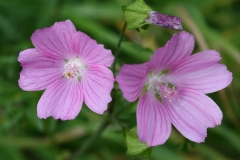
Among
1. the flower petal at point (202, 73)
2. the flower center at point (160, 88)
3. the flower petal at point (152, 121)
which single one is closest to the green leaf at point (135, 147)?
the flower petal at point (152, 121)

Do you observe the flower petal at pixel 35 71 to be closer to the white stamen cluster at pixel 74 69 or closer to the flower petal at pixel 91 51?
the white stamen cluster at pixel 74 69

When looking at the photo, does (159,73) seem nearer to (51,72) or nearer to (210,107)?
(210,107)

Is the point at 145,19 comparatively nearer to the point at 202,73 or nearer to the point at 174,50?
the point at 174,50

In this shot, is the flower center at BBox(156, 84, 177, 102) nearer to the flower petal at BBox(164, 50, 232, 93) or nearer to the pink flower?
the flower petal at BBox(164, 50, 232, 93)

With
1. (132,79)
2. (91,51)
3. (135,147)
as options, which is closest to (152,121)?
(135,147)

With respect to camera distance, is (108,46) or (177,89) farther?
(108,46)

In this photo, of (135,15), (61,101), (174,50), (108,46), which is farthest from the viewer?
(108,46)

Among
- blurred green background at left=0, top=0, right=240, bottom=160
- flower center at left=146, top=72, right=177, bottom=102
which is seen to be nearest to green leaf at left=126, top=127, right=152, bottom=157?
flower center at left=146, top=72, right=177, bottom=102
